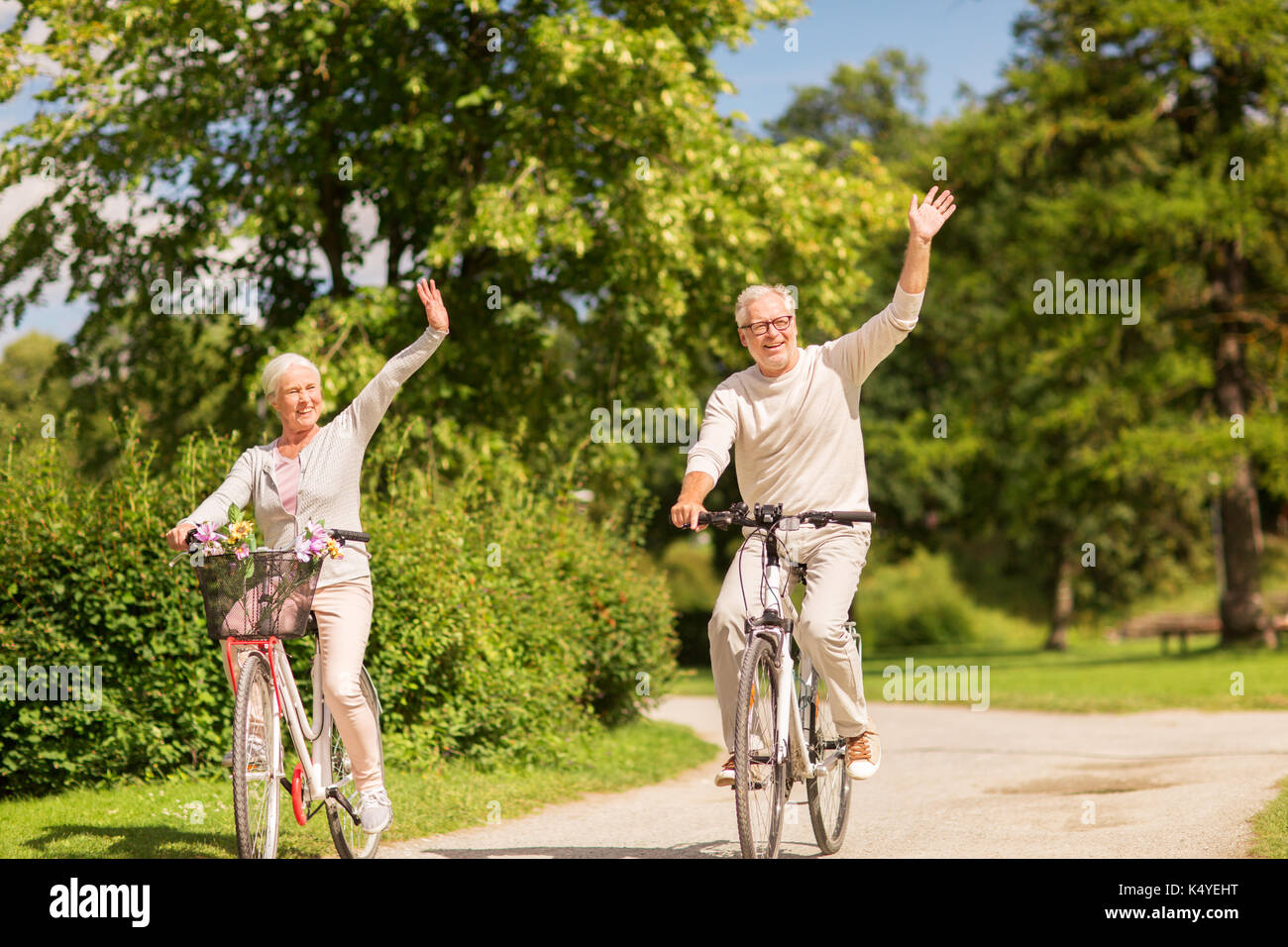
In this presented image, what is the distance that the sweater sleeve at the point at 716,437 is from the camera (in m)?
5.33

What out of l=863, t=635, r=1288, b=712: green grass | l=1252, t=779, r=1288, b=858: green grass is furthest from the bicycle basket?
l=863, t=635, r=1288, b=712: green grass

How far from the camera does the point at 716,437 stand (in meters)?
5.49

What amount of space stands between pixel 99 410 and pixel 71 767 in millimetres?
9265

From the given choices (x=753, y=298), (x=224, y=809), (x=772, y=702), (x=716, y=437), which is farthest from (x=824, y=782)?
(x=224, y=809)

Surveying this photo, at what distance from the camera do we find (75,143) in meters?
13.7

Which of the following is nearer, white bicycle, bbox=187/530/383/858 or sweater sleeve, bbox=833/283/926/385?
white bicycle, bbox=187/530/383/858

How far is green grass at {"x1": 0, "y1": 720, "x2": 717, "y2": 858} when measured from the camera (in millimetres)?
6180

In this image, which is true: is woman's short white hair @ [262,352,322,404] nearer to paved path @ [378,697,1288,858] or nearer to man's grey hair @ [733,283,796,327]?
man's grey hair @ [733,283,796,327]

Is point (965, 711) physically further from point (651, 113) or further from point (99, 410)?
point (99, 410)

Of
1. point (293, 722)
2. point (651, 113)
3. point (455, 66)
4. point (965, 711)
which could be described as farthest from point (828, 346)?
point (965, 711)

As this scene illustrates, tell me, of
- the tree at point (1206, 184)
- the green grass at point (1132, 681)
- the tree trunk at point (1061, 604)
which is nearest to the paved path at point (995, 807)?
the green grass at point (1132, 681)

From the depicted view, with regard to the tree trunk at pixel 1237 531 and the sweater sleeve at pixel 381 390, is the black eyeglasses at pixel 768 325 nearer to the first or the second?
the sweater sleeve at pixel 381 390

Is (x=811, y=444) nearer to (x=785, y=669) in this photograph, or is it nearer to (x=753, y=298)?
(x=753, y=298)

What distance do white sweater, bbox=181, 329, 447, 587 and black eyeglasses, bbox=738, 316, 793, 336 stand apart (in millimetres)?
1253
